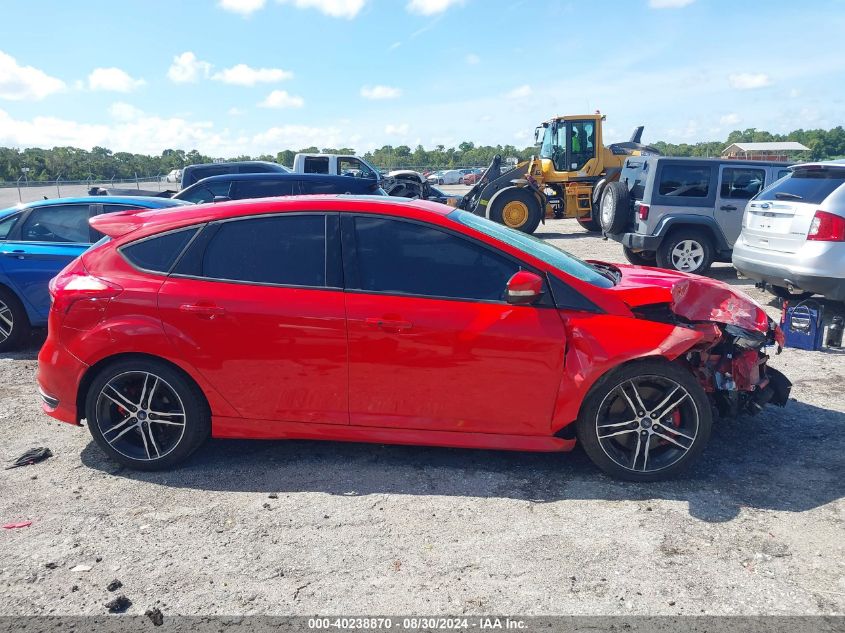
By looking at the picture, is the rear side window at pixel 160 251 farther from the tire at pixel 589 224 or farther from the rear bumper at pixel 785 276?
the tire at pixel 589 224

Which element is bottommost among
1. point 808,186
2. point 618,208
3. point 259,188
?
point 618,208

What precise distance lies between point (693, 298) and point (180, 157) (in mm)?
75014

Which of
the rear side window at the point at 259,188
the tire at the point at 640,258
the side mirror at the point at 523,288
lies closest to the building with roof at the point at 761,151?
the tire at the point at 640,258

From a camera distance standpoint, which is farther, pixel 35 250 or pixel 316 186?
pixel 316 186

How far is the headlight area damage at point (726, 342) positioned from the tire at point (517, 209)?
11718 millimetres

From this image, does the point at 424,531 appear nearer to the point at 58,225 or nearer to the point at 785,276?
the point at 785,276

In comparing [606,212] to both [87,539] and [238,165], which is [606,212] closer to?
[238,165]

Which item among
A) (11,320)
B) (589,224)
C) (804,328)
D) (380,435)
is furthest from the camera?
(589,224)

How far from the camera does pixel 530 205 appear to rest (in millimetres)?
15969

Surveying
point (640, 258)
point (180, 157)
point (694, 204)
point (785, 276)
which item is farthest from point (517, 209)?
point (180, 157)

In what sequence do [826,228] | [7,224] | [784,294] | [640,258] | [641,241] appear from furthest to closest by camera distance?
[640,258] < [641,241] < [784,294] < [7,224] < [826,228]

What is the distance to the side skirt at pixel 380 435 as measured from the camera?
3.85 m

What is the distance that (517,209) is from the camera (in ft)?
52.3

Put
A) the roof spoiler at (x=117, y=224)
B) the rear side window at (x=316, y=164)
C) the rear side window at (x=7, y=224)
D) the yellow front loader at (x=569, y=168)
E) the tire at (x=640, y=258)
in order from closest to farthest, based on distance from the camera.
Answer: the roof spoiler at (x=117, y=224), the rear side window at (x=7, y=224), the tire at (x=640, y=258), the yellow front loader at (x=569, y=168), the rear side window at (x=316, y=164)
